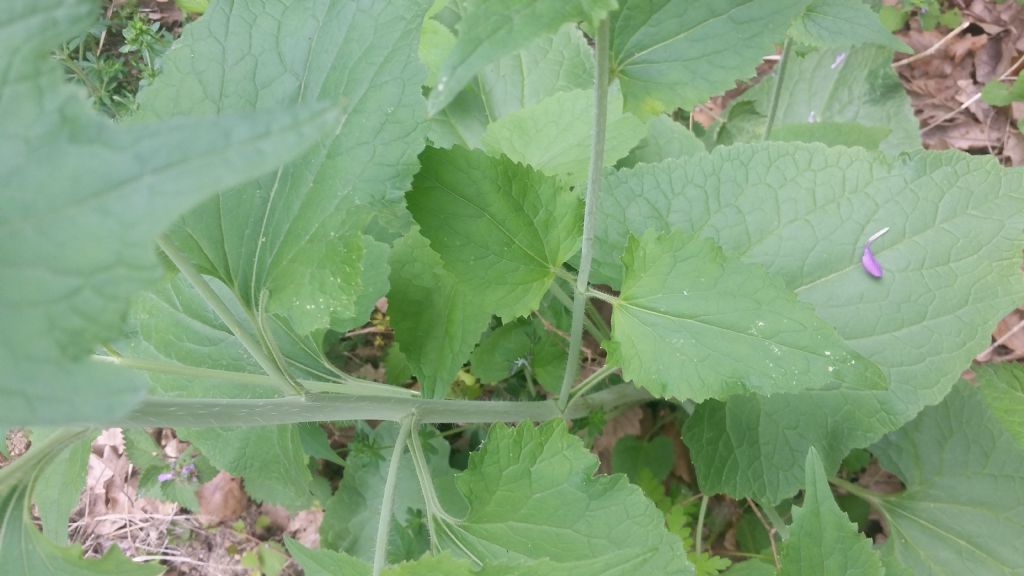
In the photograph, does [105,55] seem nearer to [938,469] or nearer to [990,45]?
[938,469]

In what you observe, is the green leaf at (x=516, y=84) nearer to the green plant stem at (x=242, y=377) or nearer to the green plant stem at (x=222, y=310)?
the green plant stem at (x=242, y=377)

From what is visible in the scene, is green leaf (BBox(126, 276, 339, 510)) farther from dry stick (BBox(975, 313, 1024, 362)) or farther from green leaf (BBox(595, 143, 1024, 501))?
dry stick (BBox(975, 313, 1024, 362))

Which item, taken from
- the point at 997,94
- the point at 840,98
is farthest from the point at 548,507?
the point at 997,94

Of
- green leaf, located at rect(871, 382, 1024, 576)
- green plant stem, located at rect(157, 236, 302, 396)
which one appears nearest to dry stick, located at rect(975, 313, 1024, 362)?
green leaf, located at rect(871, 382, 1024, 576)

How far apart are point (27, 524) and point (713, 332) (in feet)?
3.75

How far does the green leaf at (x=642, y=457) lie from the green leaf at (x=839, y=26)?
125 centimetres

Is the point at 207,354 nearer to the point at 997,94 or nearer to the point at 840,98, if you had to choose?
the point at 840,98

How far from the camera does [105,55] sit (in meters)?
2.91

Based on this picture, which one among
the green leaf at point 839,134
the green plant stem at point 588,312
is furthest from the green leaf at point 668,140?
the green plant stem at point 588,312

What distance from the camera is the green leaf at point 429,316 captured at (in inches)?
65.0

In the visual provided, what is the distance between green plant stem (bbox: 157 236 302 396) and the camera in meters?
0.94

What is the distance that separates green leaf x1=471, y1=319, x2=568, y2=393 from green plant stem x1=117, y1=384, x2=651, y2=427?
151 mm

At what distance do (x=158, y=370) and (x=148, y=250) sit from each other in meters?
0.76

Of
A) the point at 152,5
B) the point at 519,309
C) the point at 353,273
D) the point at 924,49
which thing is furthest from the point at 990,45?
the point at 152,5
